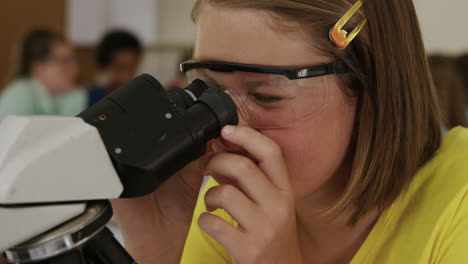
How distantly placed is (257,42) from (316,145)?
8.3 inches

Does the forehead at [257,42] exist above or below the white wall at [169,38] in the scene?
above

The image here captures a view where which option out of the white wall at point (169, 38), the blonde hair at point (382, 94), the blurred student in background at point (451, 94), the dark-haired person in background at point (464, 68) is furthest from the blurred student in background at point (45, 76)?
the dark-haired person in background at point (464, 68)

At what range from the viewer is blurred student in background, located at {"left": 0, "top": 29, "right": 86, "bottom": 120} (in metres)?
2.90

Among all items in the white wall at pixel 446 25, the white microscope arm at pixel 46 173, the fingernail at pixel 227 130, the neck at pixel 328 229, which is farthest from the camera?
the white wall at pixel 446 25

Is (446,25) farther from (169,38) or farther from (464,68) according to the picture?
→ (169,38)

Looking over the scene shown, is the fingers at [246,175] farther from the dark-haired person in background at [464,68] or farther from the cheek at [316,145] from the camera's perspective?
the dark-haired person in background at [464,68]

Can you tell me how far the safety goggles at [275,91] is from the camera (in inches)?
29.8

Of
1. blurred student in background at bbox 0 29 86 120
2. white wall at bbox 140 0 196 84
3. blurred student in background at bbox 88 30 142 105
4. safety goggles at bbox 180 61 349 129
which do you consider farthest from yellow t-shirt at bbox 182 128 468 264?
white wall at bbox 140 0 196 84

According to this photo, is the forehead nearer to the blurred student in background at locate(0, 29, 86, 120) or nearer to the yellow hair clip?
the yellow hair clip

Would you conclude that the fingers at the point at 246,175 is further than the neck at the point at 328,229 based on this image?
No

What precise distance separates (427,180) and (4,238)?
740mm

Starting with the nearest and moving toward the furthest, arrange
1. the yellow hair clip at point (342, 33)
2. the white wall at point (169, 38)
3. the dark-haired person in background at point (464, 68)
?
the yellow hair clip at point (342, 33), the dark-haired person in background at point (464, 68), the white wall at point (169, 38)

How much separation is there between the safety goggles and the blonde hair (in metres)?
0.06

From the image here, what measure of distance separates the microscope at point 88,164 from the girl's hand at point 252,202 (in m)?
0.06
